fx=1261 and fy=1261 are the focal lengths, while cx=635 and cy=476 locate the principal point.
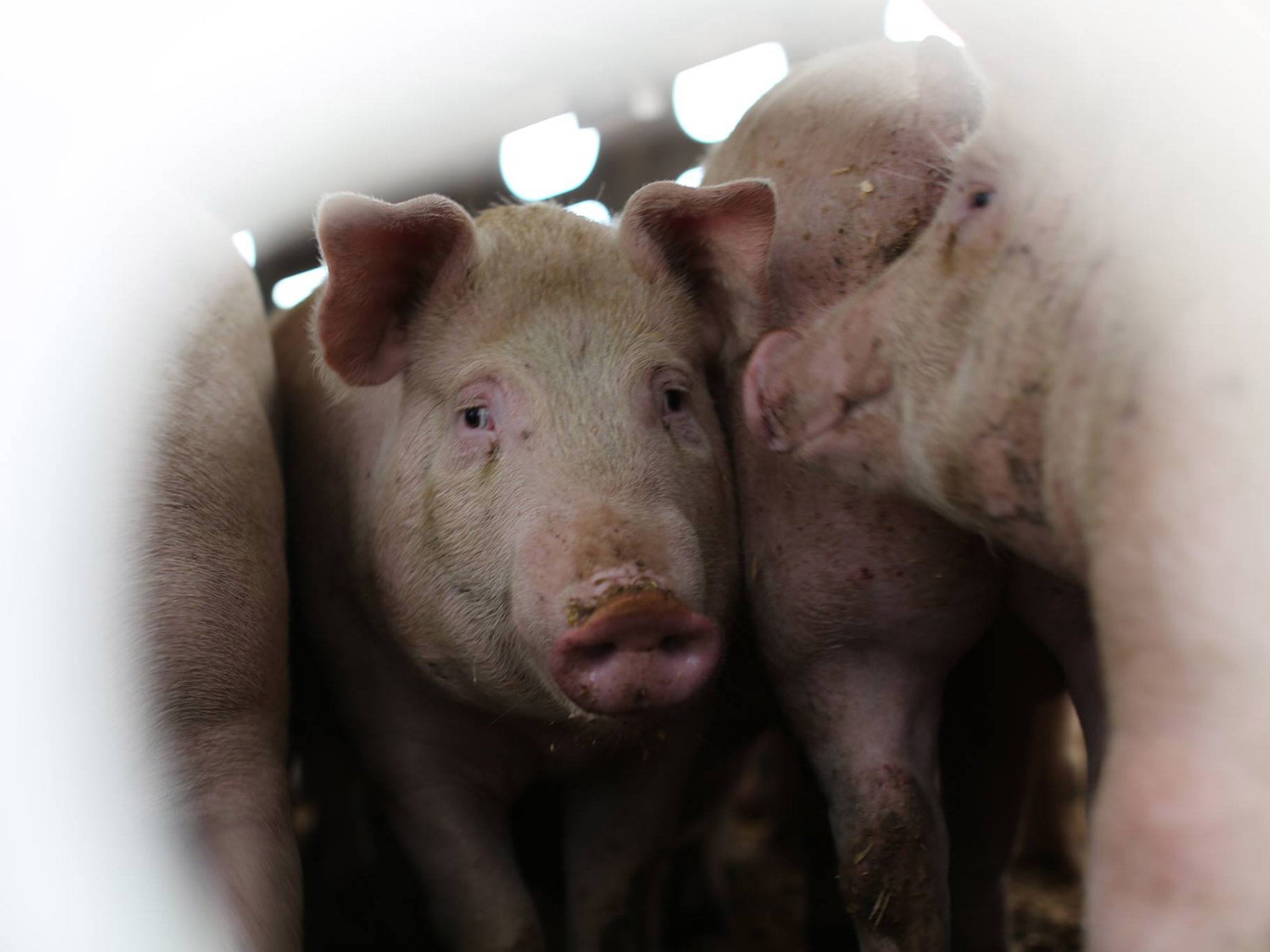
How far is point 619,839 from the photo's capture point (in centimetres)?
315

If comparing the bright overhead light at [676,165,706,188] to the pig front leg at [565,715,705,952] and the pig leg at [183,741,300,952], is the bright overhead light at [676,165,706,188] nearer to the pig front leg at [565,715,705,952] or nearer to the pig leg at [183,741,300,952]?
the pig front leg at [565,715,705,952]

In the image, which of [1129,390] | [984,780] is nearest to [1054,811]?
[984,780]

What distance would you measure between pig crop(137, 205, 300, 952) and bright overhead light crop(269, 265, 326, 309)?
0.73 meters

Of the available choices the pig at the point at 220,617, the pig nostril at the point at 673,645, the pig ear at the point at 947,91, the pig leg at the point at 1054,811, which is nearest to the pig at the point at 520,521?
the pig nostril at the point at 673,645

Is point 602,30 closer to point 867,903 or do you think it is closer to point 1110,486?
point 1110,486

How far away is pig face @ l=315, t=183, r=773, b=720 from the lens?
2.33 metres

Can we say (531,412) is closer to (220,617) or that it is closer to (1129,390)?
(220,617)

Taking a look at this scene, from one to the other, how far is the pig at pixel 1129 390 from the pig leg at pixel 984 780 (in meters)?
1.24

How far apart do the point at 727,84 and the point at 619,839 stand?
190cm

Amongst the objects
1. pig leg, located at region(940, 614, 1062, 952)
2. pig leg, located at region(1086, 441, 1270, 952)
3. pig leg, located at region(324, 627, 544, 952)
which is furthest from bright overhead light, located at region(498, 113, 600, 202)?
pig leg, located at region(1086, 441, 1270, 952)

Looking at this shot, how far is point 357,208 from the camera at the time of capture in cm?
248

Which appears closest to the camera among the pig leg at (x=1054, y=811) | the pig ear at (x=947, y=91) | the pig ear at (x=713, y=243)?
the pig ear at (x=947, y=91)

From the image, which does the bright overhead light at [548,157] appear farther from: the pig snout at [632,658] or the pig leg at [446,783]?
the pig snout at [632,658]

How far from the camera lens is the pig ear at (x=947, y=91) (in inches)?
96.0
